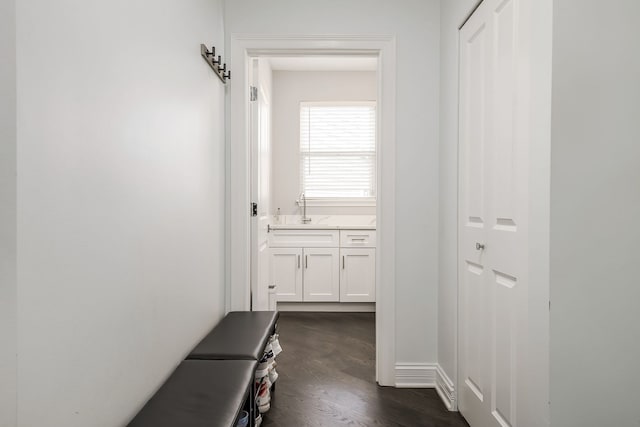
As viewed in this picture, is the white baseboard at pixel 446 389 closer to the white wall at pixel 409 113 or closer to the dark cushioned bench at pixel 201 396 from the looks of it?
the white wall at pixel 409 113

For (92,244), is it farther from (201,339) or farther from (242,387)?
(201,339)

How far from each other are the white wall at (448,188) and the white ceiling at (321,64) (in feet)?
6.78

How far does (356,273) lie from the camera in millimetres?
4297

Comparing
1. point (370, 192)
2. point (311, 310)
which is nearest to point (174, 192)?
point (311, 310)

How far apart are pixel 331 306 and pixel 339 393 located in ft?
6.46

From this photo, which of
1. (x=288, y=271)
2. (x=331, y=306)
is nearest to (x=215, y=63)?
(x=288, y=271)

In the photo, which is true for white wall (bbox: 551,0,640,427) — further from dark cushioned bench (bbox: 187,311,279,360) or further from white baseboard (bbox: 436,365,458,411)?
dark cushioned bench (bbox: 187,311,279,360)

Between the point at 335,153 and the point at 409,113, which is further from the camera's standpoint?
the point at 335,153

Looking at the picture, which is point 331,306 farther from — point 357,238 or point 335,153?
point 335,153

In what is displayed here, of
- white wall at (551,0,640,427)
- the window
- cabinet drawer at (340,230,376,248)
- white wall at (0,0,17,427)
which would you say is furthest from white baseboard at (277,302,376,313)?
white wall at (0,0,17,427)

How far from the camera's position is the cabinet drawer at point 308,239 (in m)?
4.30

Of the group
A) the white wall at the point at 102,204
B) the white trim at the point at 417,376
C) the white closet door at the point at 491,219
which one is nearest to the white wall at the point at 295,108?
the white trim at the point at 417,376

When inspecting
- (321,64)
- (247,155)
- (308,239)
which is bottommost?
(308,239)

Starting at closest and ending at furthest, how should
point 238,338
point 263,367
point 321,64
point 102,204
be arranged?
point 102,204, point 238,338, point 263,367, point 321,64
